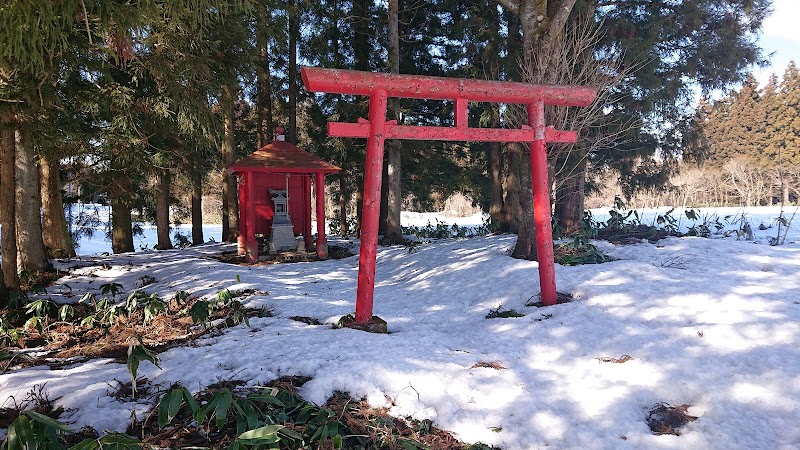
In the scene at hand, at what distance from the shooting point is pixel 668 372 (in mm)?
3283

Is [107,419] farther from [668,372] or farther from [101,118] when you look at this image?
[101,118]

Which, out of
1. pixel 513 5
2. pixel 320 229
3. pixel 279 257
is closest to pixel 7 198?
pixel 279 257

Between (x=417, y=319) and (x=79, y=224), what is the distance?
1295 cm

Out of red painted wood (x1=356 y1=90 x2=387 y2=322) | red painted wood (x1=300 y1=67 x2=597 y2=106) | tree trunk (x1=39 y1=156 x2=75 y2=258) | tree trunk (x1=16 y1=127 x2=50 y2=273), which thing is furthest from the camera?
tree trunk (x1=39 y1=156 x2=75 y2=258)

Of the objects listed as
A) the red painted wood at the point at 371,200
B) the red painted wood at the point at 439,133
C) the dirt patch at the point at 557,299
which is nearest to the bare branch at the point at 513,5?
the red painted wood at the point at 439,133

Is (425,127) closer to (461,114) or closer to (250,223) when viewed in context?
(461,114)

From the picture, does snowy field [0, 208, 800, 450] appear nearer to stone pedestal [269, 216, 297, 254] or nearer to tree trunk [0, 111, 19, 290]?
tree trunk [0, 111, 19, 290]

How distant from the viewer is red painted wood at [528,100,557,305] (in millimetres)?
5461

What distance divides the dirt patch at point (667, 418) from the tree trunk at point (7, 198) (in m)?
7.68

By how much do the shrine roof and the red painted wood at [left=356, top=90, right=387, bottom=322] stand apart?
6.36 meters

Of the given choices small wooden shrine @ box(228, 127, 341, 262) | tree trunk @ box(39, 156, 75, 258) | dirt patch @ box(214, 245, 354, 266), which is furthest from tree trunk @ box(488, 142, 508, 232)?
tree trunk @ box(39, 156, 75, 258)

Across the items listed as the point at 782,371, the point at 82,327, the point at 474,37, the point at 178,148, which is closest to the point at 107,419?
the point at 82,327

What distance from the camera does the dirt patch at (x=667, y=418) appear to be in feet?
8.84

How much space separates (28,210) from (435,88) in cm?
689
